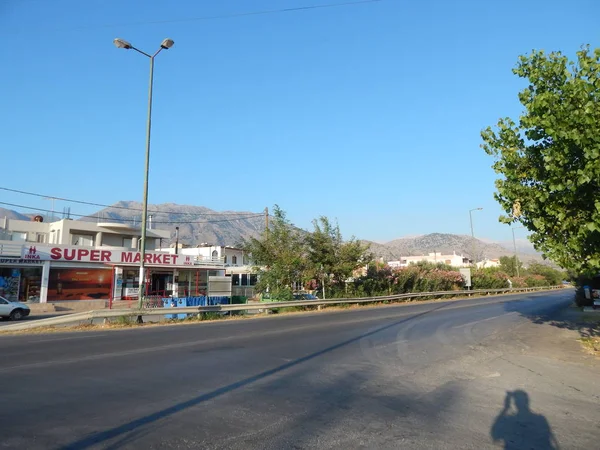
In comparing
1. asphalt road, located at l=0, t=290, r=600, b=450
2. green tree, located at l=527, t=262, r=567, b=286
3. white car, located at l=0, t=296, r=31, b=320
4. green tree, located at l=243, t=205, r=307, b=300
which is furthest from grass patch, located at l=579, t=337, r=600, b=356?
green tree, located at l=527, t=262, r=567, b=286

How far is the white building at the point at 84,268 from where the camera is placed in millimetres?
34094

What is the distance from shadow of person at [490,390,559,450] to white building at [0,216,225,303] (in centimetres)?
2483

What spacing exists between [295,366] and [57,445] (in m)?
5.62

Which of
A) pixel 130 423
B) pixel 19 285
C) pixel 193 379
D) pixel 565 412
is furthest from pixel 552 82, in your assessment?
pixel 19 285

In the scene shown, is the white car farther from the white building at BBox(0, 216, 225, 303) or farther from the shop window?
the shop window

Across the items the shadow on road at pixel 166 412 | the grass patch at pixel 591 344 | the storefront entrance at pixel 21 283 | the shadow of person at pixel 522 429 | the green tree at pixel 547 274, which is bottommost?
the shadow of person at pixel 522 429

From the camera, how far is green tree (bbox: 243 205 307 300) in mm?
30391

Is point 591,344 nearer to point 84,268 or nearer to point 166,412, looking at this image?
point 166,412

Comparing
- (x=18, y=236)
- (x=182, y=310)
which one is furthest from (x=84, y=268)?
(x=182, y=310)

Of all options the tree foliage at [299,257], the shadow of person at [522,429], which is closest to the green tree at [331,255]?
the tree foliage at [299,257]

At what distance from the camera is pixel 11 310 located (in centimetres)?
2562

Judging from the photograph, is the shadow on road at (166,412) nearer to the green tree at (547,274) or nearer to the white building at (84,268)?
the white building at (84,268)

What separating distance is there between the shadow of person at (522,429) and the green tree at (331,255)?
81.1 ft

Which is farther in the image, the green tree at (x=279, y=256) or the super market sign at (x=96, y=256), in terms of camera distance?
the super market sign at (x=96, y=256)
